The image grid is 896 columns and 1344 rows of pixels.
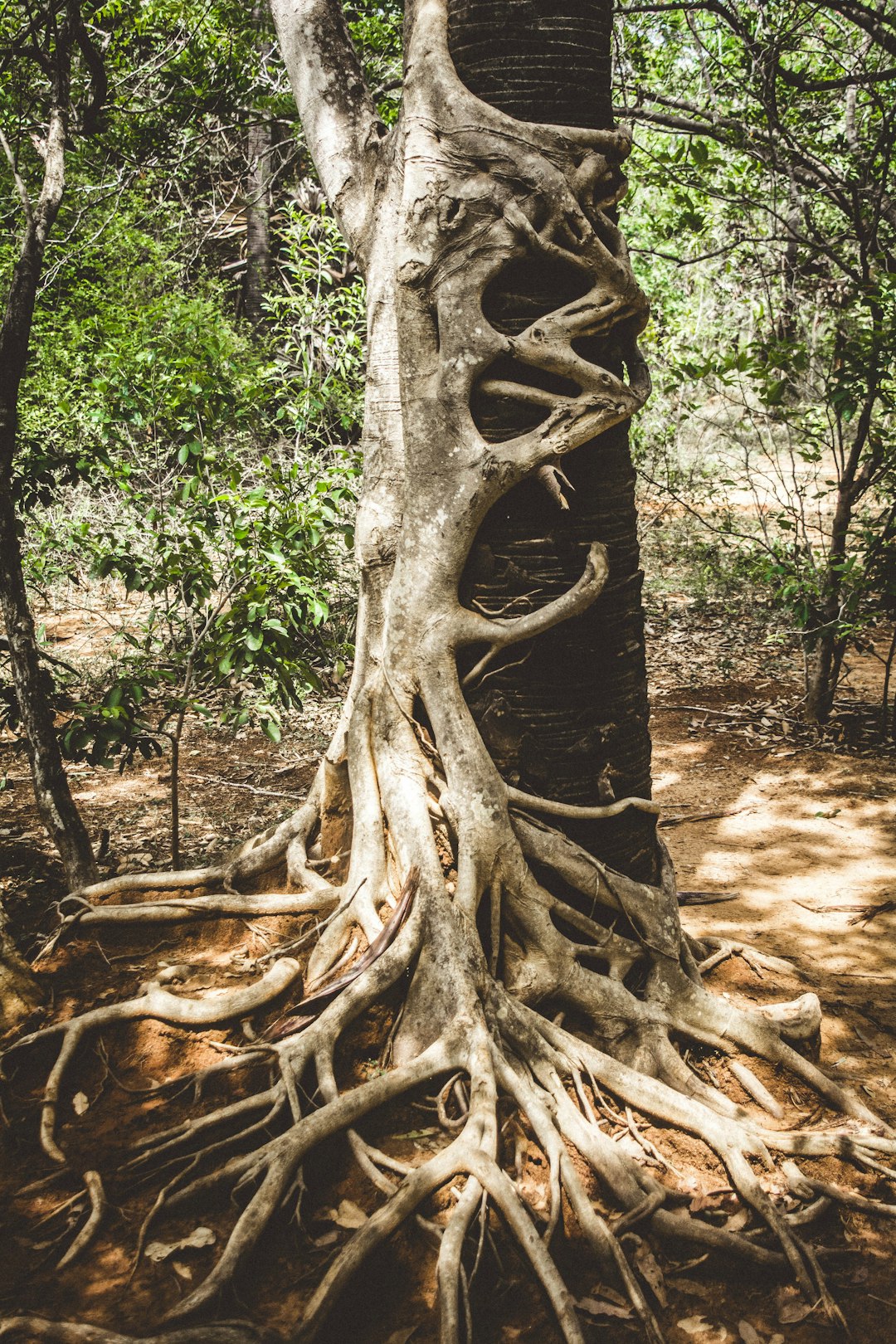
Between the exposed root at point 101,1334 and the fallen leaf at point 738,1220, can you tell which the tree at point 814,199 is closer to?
the fallen leaf at point 738,1220

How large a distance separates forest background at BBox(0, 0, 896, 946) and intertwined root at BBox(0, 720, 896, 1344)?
1994mm

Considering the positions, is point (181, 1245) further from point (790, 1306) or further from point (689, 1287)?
point (790, 1306)

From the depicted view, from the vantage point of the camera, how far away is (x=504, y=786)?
3318mm

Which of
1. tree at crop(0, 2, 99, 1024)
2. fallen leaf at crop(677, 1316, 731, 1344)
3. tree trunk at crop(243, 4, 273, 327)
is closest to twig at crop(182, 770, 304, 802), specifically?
tree at crop(0, 2, 99, 1024)

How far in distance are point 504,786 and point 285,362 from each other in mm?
7089

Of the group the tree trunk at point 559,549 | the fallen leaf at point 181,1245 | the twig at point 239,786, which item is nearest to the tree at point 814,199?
the tree trunk at point 559,549

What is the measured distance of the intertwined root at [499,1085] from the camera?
2.52 metres

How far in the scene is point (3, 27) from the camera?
696cm

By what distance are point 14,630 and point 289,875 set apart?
5.74 ft

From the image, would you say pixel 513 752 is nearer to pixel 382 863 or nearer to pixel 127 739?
pixel 382 863

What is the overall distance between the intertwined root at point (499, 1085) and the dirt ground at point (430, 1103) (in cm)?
7

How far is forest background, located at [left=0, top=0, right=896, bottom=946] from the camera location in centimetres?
532

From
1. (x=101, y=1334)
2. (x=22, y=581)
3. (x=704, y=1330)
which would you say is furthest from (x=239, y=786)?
(x=704, y=1330)

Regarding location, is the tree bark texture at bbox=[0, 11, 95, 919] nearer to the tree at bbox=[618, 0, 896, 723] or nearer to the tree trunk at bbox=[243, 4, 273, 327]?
the tree at bbox=[618, 0, 896, 723]
